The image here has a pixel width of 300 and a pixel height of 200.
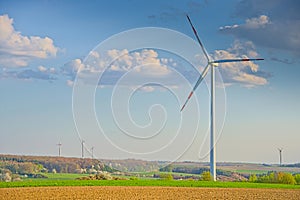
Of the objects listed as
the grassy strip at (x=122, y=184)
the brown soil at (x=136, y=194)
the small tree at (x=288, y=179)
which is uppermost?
the small tree at (x=288, y=179)

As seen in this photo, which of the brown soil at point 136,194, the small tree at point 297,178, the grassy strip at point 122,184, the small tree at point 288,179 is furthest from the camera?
the small tree at point 297,178

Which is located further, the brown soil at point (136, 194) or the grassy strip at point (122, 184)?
the grassy strip at point (122, 184)

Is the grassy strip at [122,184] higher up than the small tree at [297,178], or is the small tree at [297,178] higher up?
the small tree at [297,178]

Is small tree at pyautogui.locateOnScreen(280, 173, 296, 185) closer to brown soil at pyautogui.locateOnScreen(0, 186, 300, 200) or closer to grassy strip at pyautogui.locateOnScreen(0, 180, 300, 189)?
grassy strip at pyautogui.locateOnScreen(0, 180, 300, 189)

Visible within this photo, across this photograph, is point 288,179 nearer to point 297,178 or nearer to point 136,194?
point 297,178

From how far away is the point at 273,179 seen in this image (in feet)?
262

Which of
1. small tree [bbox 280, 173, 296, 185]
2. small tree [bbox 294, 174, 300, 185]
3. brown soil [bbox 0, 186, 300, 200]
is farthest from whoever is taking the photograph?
small tree [bbox 294, 174, 300, 185]

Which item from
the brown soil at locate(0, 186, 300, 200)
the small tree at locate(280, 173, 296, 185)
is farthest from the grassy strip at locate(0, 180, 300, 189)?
the small tree at locate(280, 173, 296, 185)

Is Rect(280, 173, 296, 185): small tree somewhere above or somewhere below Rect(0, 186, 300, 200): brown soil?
above

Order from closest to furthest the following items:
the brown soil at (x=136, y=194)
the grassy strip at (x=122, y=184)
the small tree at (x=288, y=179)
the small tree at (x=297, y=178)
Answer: the brown soil at (x=136, y=194)
the grassy strip at (x=122, y=184)
the small tree at (x=288, y=179)
the small tree at (x=297, y=178)

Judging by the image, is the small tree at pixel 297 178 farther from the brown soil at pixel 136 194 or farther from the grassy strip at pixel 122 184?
the brown soil at pixel 136 194

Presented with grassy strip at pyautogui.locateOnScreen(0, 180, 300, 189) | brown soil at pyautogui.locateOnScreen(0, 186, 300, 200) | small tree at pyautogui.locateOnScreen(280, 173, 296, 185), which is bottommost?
brown soil at pyautogui.locateOnScreen(0, 186, 300, 200)

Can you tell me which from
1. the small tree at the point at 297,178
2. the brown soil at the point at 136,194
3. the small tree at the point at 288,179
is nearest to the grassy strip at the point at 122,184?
the brown soil at the point at 136,194

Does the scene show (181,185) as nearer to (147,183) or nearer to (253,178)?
(147,183)
